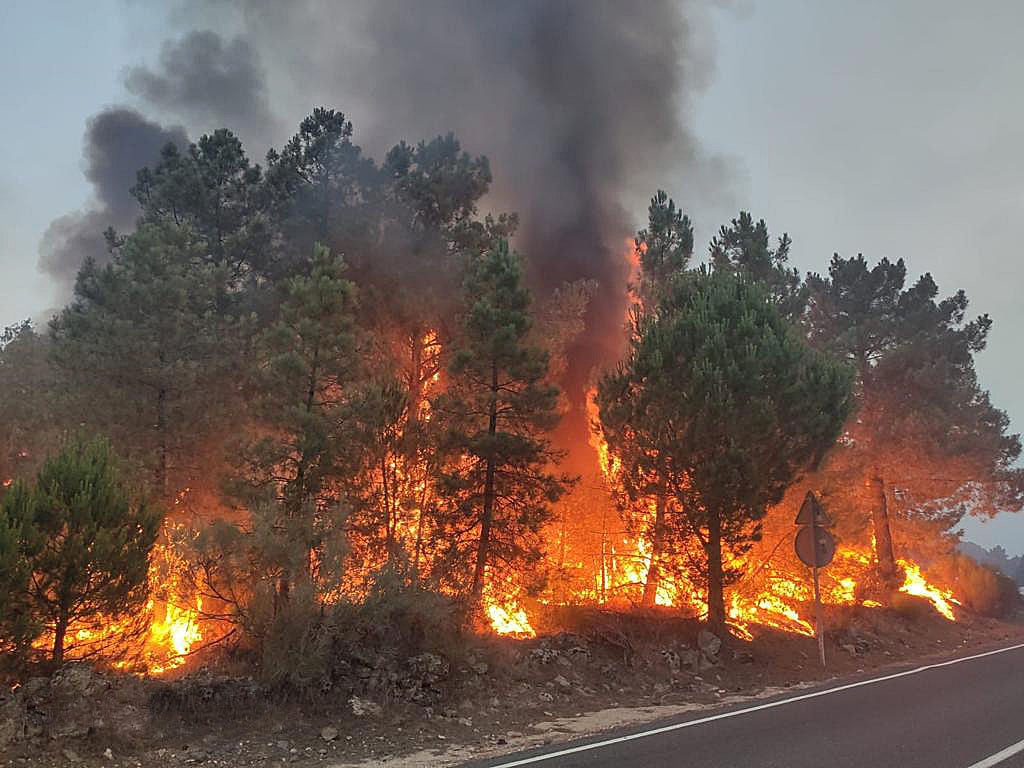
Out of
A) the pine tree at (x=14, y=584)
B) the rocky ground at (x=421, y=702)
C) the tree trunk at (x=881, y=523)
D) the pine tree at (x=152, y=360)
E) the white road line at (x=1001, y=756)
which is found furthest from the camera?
the tree trunk at (x=881, y=523)

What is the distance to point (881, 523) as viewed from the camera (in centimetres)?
3169

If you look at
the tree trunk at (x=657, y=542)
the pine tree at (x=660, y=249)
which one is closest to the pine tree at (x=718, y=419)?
the tree trunk at (x=657, y=542)

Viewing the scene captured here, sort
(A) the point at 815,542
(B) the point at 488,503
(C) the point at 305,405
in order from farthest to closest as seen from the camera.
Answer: (B) the point at 488,503 < (A) the point at 815,542 < (C) the point at 305,405

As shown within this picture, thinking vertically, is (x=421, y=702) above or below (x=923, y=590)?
below

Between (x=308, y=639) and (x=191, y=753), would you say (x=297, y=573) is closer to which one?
(x=308, y=639)

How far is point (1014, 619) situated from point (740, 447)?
2861 centimetres

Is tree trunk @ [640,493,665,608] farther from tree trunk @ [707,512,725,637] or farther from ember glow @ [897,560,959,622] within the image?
ember glow @ [897,560,959,622]

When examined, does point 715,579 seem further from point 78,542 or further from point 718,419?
point 78,542

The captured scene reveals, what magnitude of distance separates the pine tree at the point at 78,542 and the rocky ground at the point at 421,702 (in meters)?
0.78

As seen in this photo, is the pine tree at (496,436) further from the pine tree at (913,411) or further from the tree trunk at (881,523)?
the tree trunk at (881,523)

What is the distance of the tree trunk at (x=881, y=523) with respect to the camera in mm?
31181

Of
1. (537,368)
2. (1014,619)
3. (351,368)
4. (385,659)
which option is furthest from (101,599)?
(1014,619)

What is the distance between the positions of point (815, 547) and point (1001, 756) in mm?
8555

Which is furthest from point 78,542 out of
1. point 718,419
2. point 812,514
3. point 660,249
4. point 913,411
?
point 913,411
